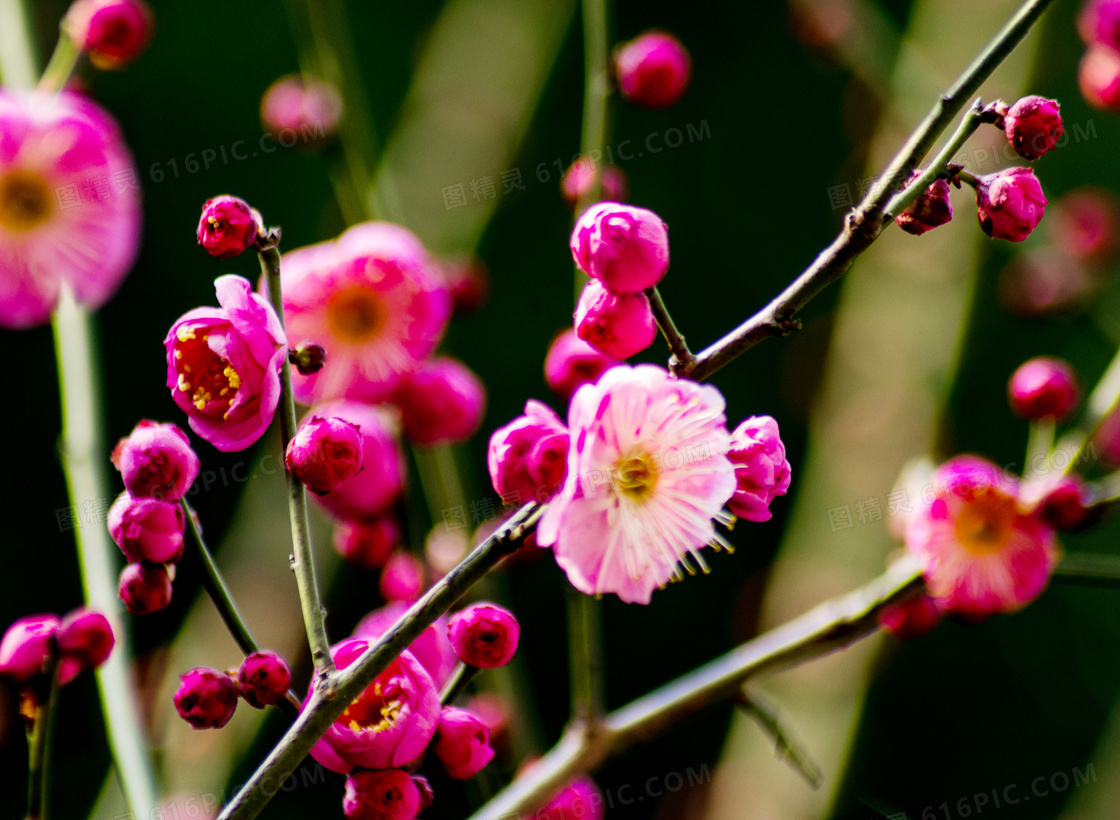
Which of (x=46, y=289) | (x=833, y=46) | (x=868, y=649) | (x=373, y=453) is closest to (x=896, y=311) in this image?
(x=833, y=46)

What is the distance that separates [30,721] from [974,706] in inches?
60.2

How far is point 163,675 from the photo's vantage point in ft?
3.93

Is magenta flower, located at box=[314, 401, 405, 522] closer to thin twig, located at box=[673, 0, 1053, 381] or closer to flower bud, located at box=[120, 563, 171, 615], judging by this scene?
flower bud, located at box=[120, 563, 171, 615]

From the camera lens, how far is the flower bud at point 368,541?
833 millimetres

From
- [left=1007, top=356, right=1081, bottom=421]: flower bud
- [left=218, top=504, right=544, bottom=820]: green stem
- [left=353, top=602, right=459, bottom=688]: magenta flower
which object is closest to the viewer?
[left=218, top=504, right=544, bottom=820]: green stem

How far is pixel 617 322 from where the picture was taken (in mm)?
503

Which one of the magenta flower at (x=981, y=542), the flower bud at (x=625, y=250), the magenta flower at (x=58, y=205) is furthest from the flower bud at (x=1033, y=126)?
the magenta flower at (x=58, y=205)

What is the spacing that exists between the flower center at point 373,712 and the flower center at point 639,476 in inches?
7.2

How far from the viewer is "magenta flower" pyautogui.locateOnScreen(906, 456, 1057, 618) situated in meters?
0.75

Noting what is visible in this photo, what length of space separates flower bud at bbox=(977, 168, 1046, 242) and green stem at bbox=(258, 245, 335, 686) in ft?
1.31

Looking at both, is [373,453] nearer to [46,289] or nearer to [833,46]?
[46,289]

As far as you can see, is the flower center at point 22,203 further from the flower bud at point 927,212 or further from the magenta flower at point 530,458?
the flower bud at point 927,212

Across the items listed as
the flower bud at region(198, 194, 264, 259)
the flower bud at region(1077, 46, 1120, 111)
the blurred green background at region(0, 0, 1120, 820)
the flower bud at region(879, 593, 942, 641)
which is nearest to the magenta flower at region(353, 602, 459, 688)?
the flower bud at region(198, 194, 264, 259)

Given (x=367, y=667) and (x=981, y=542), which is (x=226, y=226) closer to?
(x=367, y=667)
